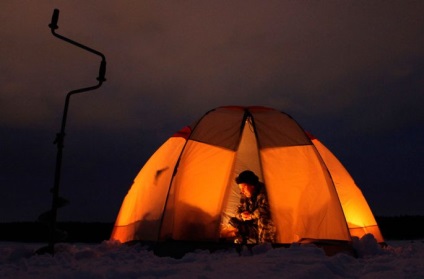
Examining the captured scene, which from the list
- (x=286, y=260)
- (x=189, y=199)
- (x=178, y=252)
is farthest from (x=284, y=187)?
(x=286, y=260)

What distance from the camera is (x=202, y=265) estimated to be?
14.0 ft

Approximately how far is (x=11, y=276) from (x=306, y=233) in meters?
4.11

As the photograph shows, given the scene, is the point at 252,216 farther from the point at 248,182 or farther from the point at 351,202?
the point at 351,202

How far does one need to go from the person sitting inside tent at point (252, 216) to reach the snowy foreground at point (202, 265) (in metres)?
0.88

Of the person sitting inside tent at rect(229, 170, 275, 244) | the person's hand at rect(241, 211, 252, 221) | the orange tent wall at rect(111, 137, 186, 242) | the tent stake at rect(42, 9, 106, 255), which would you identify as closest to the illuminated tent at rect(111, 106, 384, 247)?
the orange tent wall at rect(111, 137, 186, 242)

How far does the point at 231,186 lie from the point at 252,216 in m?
0.92

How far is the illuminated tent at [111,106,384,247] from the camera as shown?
6.30 meters

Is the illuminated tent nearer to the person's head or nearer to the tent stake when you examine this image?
the person's head

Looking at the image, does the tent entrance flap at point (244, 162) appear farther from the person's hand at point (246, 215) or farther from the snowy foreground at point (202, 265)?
the snowy foreground at point (202, 265)

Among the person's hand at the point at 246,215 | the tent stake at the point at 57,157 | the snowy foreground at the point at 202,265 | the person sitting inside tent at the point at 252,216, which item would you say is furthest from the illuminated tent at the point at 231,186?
the tent stake at the point at 57,157

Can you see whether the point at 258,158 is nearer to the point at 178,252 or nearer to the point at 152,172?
the point at 152,172

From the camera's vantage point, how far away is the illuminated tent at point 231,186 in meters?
6.30

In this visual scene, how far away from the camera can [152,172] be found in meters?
6.94

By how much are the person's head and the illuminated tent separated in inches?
15.4
